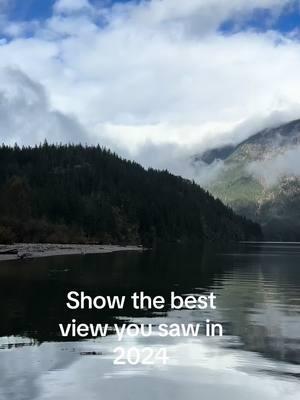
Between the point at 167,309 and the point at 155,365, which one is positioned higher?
the point at 167,309

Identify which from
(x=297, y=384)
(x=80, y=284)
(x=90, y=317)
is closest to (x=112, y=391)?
(x=297, y=384)

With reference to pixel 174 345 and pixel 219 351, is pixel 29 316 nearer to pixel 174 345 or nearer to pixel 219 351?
pixel 174 345

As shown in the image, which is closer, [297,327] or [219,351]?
[219,351]

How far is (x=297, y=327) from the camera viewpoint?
1162 inches

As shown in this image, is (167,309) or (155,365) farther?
(167,309)

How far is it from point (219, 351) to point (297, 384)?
553cm

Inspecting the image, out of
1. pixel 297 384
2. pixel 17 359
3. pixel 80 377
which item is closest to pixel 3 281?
pixel 17 359

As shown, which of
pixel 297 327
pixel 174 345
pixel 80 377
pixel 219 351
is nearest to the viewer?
pixel 80 377

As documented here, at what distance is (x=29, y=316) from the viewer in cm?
2970

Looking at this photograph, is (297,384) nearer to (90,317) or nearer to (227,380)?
(227,380)

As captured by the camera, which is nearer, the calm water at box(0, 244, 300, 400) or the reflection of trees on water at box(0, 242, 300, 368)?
the calm water at box(0, 244, 300, 400)

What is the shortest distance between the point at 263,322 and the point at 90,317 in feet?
31.4

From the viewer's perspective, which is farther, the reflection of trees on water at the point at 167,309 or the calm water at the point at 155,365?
the reflection of trees on water at the point at 167,309

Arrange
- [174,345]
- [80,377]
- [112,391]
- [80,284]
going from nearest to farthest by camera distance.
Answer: [112,391] < [80,377] < [174,345] < [80,284]
